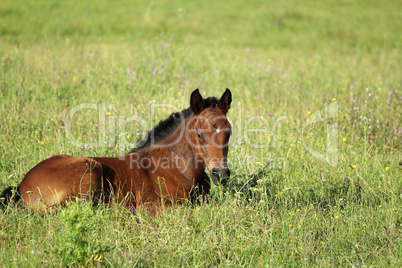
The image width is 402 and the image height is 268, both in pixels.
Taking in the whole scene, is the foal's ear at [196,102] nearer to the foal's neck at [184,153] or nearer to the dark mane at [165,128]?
the foal's neck at [184,153]

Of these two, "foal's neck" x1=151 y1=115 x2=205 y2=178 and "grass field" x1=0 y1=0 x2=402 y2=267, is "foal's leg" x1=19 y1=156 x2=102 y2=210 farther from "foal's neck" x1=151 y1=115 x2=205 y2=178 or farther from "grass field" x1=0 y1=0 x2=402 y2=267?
"foal's neck" x1=151 y1=115 x2=205 y2=178

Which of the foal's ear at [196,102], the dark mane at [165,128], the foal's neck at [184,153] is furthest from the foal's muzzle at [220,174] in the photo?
the dark mane at [165,128]

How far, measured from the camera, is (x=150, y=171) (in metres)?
4.71

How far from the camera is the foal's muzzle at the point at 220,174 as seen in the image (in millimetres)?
4000

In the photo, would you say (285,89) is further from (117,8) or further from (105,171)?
(117,8)

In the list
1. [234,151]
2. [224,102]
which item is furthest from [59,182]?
[234,151]

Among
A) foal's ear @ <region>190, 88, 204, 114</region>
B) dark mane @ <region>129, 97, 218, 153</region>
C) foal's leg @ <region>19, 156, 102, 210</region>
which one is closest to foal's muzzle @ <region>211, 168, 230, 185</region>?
foal's ear @ <region>190, 88, 204, 114</region>

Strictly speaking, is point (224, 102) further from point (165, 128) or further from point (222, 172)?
point (222, 172)

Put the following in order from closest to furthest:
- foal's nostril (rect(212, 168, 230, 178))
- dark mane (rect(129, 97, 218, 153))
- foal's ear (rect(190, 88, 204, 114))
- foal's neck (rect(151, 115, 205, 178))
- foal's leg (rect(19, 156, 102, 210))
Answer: foal's nostril (rect(212, 168, 230, 178)) → foal's leg (rect(19, 156, 102, 210)) → foal's ear (rect(190, 88, 204, 114)) → foal's neck (rect(151, 115, 205, 178)) → dark mane (rect(129, 97, 218, 153))

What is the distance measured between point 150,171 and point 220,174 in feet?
3.63

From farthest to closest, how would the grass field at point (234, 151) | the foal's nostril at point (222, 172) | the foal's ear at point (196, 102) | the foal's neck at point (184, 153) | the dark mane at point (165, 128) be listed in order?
the dark mane at point (165, 128)
the foal's neck at point (184, 153)
the foal's ear at point (196, 102)
the foal's nostril at point (222, 172)
the grass field at point (234, 151)

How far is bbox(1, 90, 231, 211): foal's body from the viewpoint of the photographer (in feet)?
13.6

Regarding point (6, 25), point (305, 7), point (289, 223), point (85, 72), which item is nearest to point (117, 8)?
point (6, 25)

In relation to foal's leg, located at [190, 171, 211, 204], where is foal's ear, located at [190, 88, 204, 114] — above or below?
above
